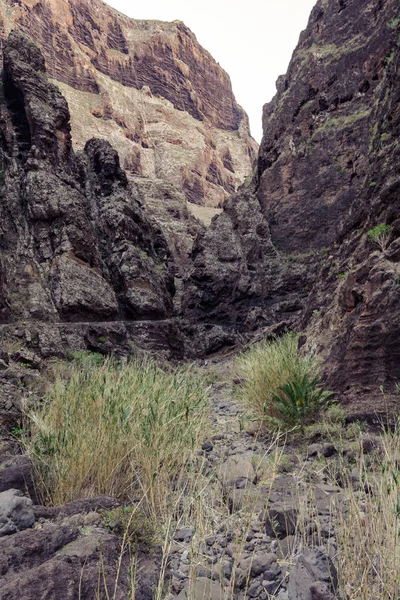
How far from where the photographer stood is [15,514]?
215cm

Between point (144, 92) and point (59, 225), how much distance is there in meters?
99.9

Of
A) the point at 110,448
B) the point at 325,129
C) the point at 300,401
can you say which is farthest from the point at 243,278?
the point at 110,448

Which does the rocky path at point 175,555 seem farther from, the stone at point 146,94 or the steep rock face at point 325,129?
the stone at point 146,94

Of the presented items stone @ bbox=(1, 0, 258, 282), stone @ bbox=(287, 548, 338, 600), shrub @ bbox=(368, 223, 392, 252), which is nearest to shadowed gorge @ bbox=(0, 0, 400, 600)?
stone @ bbox=(287, 548, 338, 600)

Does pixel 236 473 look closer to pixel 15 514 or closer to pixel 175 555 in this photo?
pixel 175 555

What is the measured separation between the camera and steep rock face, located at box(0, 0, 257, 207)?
8294 centimetres

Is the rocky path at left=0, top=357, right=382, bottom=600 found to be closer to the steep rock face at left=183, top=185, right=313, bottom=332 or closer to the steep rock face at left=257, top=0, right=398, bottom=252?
the steep rock face at left=183, top=185, right=313, bottom=332

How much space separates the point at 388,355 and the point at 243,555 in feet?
11.9

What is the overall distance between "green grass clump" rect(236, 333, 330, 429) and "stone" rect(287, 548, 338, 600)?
8.96 feet

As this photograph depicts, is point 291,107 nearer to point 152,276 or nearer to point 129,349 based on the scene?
point 152,276

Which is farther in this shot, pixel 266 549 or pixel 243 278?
pixel 243 278

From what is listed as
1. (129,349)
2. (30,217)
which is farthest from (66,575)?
(30,217)

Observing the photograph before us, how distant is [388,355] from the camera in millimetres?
5102

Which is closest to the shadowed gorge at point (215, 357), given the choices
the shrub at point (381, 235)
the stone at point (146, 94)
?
the shrub at point (381, 235)
